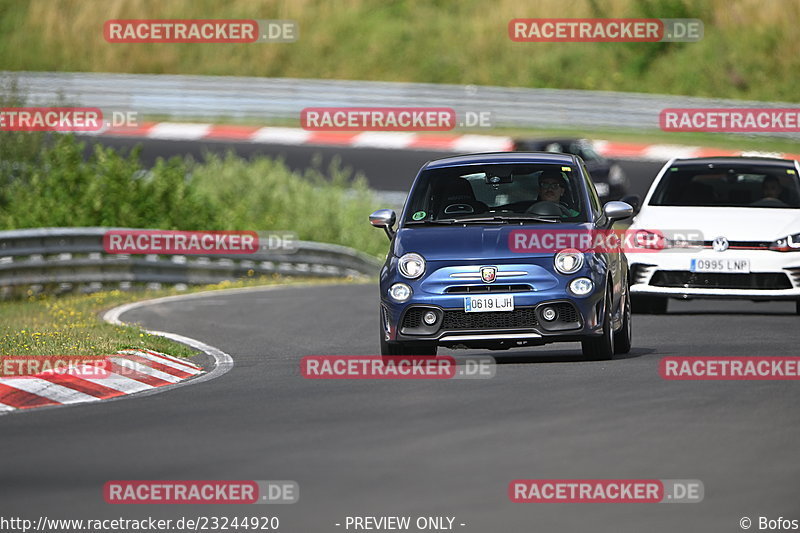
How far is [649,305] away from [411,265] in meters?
5.73

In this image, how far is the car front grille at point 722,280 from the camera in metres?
16.0

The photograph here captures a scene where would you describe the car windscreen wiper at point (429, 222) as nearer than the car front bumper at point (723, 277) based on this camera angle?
Yes

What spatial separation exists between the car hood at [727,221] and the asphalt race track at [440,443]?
3171 millimetres

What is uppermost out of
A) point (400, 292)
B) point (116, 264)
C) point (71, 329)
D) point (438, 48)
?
point (438, 48)

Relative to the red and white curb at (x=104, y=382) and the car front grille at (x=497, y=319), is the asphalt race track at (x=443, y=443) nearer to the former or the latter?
the car front grille at (x=497, y=319)

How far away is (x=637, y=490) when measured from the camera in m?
7.33

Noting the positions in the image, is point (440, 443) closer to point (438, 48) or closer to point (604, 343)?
point (604, 343)

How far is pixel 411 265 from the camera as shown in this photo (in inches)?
478

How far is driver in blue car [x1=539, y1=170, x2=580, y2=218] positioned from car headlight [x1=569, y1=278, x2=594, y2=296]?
951mm

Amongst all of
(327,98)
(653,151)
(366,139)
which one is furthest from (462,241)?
(327,98)

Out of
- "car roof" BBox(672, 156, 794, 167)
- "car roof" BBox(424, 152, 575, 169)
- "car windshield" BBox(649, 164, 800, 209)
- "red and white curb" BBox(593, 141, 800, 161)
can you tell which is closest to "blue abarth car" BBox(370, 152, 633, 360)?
"car roof" BBox(424, 152, 575, 169)

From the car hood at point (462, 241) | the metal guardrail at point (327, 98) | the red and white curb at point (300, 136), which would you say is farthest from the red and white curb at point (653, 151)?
the car hood at point (462, 241)

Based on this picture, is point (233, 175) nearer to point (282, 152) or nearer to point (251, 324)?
point (282, 152)

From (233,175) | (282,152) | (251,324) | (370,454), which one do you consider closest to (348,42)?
(282,152)
